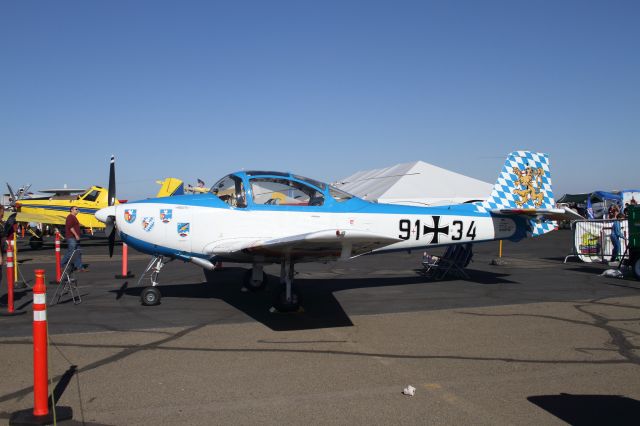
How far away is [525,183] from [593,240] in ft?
20.3

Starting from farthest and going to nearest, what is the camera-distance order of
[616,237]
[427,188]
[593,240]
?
[427,188] → [593,240] → [616,237]

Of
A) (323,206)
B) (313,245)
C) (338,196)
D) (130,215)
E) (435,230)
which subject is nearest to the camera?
(313,245)

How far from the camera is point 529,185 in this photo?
11234 mm

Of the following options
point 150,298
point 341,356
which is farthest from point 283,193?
point 341,356

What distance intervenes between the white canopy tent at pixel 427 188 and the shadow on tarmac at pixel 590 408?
22.8m

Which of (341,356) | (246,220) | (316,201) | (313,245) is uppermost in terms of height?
(316,201)

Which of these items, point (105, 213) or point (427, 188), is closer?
point (105, 213)

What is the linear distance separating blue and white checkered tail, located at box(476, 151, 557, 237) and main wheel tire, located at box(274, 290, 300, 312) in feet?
17.1

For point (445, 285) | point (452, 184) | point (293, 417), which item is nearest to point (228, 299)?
point (445, 285)

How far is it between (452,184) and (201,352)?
2527cm

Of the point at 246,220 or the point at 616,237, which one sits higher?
the point at 246,220

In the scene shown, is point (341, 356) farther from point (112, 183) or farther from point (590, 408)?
point (112, 183)

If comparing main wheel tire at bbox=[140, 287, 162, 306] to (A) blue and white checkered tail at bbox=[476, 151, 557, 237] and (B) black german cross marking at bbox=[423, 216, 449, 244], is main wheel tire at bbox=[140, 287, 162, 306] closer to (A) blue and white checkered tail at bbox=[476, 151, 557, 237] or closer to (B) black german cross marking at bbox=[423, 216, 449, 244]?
(B) black german cross marking at bbox=[423, 216, 449, 244]

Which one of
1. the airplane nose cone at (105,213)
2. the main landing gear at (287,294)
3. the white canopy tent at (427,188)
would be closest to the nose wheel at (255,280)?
the main landing gear at (287,294)
